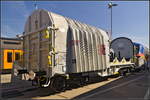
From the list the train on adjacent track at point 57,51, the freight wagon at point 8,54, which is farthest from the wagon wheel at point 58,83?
the freight wagon at point 8,54

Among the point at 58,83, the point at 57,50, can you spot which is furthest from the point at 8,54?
the point at 57,50

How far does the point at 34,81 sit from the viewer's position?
7082mm

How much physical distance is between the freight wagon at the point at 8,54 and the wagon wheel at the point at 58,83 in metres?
8.09

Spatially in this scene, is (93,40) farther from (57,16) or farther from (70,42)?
(57,16)

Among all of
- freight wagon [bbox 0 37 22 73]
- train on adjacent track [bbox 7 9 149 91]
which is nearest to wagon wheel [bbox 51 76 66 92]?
train on adjacent track [bbox 7 9 149 91]

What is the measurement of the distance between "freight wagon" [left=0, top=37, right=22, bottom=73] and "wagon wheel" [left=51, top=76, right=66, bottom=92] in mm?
8086

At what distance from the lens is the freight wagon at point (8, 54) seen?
14161 mm

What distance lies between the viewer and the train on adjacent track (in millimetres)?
6461

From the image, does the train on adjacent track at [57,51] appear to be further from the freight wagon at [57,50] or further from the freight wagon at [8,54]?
the freight wagon at [8,54]

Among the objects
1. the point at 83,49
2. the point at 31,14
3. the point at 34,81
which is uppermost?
the point at 31,14

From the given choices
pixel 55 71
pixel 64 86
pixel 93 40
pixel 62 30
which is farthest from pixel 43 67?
pixel 93 40

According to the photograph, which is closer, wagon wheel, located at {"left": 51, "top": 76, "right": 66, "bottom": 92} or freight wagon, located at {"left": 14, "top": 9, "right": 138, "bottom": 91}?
freight wagon, located at {"left": 14, "top": 9, "right": 138, "bottom": 91}

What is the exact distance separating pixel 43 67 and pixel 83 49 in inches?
83.7

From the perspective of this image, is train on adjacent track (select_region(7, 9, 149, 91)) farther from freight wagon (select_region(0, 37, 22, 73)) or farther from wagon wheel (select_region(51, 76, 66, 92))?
freight wagon (select_region(0, 37, 22, 73))
